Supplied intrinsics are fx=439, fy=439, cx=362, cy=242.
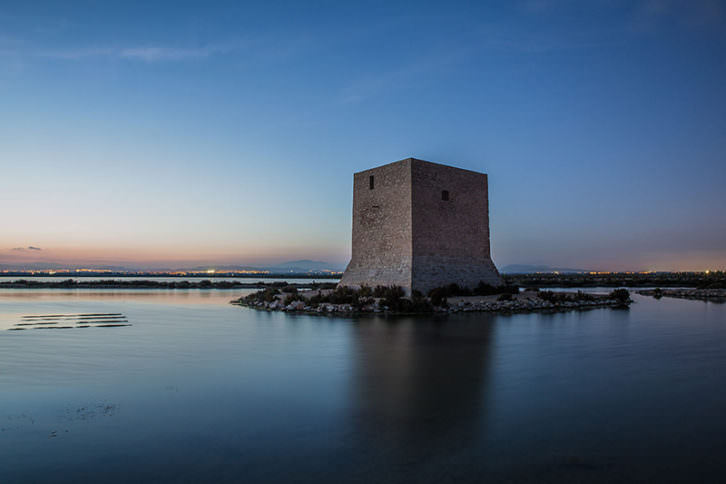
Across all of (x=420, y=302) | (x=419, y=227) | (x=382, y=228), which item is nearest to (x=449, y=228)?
(x=419, y=227)

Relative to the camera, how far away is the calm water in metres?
2.65

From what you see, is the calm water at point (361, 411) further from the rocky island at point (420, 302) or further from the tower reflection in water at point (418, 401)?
the rocky island at point (420, 302)

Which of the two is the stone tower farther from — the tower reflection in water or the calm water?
the calm water

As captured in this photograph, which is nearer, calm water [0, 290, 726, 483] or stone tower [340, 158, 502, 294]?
calm water [0, 290, 726, 483]

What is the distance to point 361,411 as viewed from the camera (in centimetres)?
383

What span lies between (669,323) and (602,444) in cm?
1077

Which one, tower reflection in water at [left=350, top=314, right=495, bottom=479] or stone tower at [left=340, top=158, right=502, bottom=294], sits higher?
stone tower at [left=340, top=158, right=502, bottom=294]

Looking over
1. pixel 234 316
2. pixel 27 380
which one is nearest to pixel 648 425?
pixel 27 380

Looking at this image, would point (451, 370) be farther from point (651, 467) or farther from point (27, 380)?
point (27, 380)

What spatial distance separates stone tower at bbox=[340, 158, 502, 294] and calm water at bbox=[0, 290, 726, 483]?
336 inches

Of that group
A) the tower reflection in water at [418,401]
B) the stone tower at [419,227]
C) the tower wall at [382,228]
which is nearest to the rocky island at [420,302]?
the stone tower at [419,227]

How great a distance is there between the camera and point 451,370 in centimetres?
555

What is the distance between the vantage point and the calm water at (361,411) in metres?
2.65

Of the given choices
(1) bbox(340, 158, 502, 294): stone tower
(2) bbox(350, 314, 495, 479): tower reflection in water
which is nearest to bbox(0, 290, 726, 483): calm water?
(2) bbox(350, 314, 495, 479): tower reflection in water
